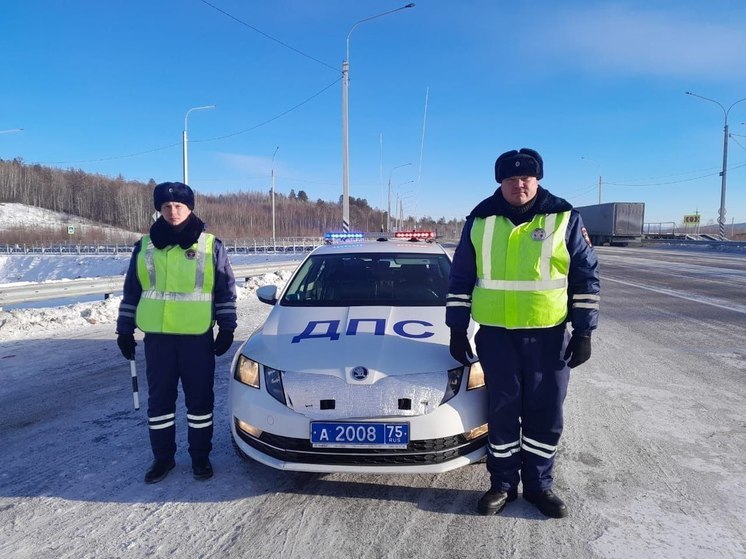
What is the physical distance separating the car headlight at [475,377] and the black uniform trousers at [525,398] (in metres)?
0.09

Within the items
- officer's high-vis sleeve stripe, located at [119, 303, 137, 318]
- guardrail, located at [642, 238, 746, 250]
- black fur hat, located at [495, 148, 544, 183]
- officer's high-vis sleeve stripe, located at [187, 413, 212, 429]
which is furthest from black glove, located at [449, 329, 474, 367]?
guardrail, located at [642, 238, 746, 250]

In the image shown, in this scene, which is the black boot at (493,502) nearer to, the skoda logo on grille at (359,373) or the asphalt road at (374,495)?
the asphalt road at (374,495)

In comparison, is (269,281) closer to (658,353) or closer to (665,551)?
(658,353)

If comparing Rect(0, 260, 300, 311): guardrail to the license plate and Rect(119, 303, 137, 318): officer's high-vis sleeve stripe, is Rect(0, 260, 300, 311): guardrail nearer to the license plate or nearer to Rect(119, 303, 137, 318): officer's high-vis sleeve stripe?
Rect(119, 303, 137, 318): officer's high-vis sleeve stripe

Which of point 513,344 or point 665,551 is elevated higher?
point 513,344

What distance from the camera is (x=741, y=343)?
6.91 m

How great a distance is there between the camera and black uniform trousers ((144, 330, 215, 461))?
3.29 meters

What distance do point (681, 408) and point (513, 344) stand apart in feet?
8.42

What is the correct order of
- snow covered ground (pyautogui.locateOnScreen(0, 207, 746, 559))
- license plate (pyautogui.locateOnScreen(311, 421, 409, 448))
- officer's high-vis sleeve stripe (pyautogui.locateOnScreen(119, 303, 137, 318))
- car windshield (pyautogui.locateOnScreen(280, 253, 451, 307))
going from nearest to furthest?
1. snow covered ground (pyautogui.locateOnScreen(0, 207, 746, 559))
2. license plate (pyautogui.locateOnScreen(311, 421, 409, 448))
3. officer's high-vis sleeve stripe (pyautogui.locateOnScreen(119, 303, 137, 318))
4. car windshield (pyautogui.locateOnScreen(280, 253, 451, 307))

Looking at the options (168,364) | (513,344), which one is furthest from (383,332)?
(168,364)

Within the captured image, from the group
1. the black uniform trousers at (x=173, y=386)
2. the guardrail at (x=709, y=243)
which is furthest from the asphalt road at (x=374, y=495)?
the guardrail at (x=709, y=243)

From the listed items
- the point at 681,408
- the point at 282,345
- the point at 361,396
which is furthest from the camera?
the point at 681,408

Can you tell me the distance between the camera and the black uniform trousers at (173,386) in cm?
329

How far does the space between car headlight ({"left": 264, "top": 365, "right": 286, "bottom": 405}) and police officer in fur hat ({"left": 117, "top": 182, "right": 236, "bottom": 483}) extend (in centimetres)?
58
